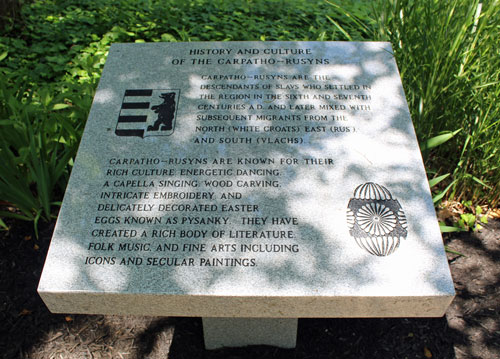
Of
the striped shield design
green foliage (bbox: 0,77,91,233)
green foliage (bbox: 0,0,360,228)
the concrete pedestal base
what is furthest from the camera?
green foliage (bbox: 0,0,360,228)

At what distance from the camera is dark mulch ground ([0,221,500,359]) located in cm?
237

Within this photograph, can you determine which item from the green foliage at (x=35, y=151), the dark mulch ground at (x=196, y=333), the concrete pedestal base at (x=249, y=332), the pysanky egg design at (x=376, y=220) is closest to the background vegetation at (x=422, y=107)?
the green foliage at (x=35, y=151)

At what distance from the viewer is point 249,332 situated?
7.63 feet

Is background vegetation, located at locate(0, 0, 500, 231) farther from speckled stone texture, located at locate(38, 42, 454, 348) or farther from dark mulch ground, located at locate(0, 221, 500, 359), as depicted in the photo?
dark mulch ground, located at locate(0, 221, 500, 359)

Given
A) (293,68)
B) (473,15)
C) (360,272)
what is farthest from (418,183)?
(473,15)

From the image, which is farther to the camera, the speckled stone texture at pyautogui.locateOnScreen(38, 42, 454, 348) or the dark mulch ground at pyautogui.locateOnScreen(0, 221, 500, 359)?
the dark mulch ground at pyautogui.locateOnScreen(0, 221, 500, 359)

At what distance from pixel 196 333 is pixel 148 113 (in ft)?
4.15

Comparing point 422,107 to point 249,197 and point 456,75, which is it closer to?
point 456,75

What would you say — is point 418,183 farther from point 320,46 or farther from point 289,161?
point 320,46

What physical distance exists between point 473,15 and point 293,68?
107cm

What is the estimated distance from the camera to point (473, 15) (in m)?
2.44

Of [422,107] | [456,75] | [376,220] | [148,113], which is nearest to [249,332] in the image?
[376,220]

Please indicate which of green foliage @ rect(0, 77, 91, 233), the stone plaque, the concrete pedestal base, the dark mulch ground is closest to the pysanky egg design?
the stone plaque

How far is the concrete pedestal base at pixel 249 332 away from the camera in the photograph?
2.25 metres
